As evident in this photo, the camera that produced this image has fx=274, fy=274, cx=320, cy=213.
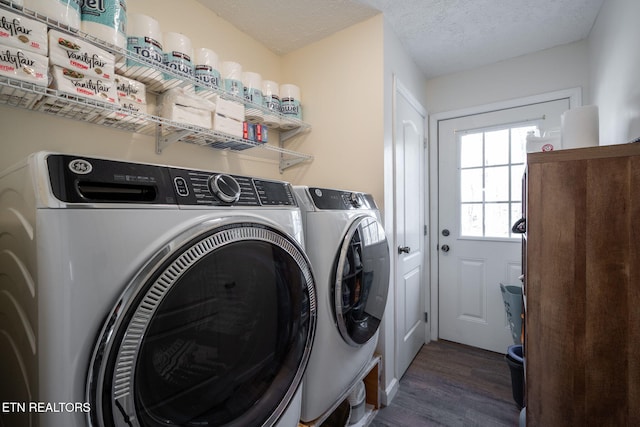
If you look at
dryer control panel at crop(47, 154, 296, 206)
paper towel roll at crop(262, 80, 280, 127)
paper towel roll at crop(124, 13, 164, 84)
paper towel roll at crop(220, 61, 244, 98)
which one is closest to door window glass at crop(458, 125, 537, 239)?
paper towel roll at crop(262, 80, 280, 127)

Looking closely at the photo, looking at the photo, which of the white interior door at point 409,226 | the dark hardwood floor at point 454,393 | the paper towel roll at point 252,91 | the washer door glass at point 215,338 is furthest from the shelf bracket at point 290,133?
the dark hardwood floor at point 454,393

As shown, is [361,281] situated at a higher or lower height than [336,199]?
lower

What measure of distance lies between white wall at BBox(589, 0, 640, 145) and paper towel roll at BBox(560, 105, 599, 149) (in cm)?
16

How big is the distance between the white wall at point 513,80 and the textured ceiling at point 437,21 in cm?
8

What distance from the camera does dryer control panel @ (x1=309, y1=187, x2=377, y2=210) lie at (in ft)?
3.70

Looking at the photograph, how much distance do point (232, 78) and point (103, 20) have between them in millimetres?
599

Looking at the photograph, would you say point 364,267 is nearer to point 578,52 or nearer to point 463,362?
point 463,362

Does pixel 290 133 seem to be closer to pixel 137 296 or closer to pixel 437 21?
pixel 437 21

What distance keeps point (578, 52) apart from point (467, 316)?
2242 millimetres

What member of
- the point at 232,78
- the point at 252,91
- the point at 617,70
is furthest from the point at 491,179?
the point at 232,78

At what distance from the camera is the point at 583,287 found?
0.88m

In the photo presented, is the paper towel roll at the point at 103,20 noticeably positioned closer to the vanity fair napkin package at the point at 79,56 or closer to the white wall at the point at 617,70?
the vanity fair napkin package at the point at 79,56

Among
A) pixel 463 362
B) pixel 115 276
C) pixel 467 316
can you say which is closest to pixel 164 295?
pixel 115 276

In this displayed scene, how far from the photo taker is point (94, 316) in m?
0.48
